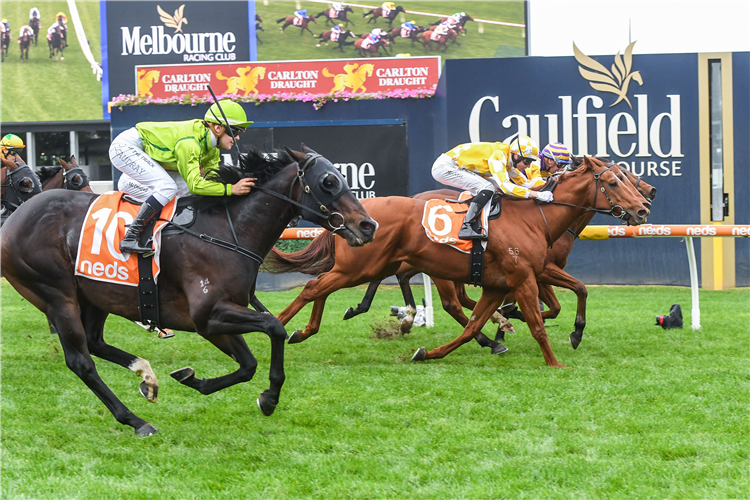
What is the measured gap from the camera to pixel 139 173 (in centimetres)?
459

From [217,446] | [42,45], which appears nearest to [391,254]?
[217,446]

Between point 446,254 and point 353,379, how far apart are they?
Result: 4.21ft

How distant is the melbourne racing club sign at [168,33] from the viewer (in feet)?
59.8

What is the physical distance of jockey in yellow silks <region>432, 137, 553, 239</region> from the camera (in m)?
6.09

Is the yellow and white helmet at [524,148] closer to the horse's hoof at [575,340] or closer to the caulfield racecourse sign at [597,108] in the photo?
the horse's hoof at [575,340]

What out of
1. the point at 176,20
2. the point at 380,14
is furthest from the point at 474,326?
the point at 380,14

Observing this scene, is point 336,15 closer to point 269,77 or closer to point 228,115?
point 269,77

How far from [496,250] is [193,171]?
106 inches

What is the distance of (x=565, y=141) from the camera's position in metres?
11.9

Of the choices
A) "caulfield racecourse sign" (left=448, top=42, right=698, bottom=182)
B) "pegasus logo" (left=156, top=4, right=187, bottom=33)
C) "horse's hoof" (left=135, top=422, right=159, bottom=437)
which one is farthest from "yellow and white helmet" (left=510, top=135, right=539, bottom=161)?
"pegasus logo" (left=156, top=4, right=187, bottom=33)

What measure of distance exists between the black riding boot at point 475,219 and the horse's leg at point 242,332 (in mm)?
2251

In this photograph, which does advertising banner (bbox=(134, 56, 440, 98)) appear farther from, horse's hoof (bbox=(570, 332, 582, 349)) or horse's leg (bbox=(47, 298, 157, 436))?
horse's leg (bbox=(47, 298, 157, 436))

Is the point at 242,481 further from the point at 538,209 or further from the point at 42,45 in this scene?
the point at 42,45

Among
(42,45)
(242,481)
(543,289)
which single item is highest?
(42,45)
